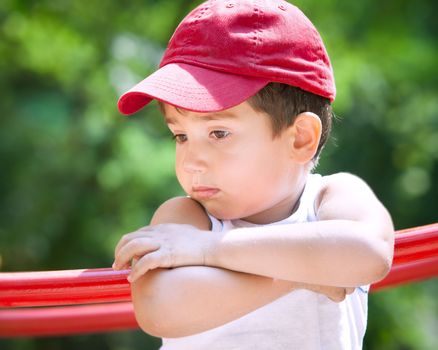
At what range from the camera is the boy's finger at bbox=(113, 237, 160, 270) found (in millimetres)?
1202

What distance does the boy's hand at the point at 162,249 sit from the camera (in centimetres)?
119

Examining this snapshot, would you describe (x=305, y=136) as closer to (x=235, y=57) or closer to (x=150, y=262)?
(x=235, y=57)

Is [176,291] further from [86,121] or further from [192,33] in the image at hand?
[86,121]

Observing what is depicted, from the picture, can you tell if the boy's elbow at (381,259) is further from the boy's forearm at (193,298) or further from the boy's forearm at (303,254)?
the boy's forearm at (193,298)

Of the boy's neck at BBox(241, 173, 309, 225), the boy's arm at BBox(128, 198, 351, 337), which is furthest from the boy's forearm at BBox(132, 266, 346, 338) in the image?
the boy's neck at BBox(241, 173, 309, 225)

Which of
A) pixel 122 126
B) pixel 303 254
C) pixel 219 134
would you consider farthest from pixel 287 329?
pixel 122 126

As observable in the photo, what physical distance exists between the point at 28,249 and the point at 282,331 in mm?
3400

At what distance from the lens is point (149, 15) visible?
482 centimetres

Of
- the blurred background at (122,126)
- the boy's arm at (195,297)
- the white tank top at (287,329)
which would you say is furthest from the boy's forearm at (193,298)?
the blurred background at (122,126)

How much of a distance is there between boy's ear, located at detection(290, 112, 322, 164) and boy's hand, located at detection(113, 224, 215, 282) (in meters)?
0.26

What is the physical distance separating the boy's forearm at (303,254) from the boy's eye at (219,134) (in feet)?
0.55

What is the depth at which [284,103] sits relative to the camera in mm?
1375

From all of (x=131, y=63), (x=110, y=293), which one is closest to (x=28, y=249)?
(x=131, y=63)

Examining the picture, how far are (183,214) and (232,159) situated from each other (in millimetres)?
122
